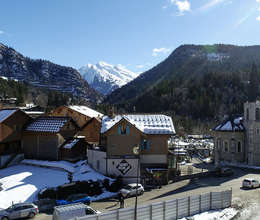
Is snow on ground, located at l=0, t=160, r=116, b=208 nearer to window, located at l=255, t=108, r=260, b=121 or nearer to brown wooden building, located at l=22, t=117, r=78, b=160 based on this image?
brown wooden building, located at l=22, t=117, r=78, b=160

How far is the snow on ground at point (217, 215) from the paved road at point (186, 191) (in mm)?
5688

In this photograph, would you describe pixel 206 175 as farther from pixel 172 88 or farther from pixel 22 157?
pixel 172 88

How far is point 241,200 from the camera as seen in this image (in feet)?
96.7

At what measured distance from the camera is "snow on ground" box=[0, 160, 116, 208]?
98.2 feet

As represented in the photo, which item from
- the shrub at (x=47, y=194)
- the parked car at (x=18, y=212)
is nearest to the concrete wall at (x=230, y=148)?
the shrub at (x=47, y=194)

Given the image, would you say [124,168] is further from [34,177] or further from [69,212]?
[69,212]

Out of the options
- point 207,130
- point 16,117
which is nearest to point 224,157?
point 16,117

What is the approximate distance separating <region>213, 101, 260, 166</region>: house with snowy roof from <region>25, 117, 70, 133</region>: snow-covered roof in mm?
29826

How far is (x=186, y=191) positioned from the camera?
3334 centimetres

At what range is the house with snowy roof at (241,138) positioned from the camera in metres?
51.8

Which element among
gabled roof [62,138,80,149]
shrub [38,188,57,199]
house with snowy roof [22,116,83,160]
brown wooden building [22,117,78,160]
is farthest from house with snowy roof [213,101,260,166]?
shrub [38,188,57,199]

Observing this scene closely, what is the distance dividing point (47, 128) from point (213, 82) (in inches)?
6107

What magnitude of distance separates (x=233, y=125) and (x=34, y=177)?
37834mm

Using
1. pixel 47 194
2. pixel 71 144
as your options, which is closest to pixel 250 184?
pixel 47 194
